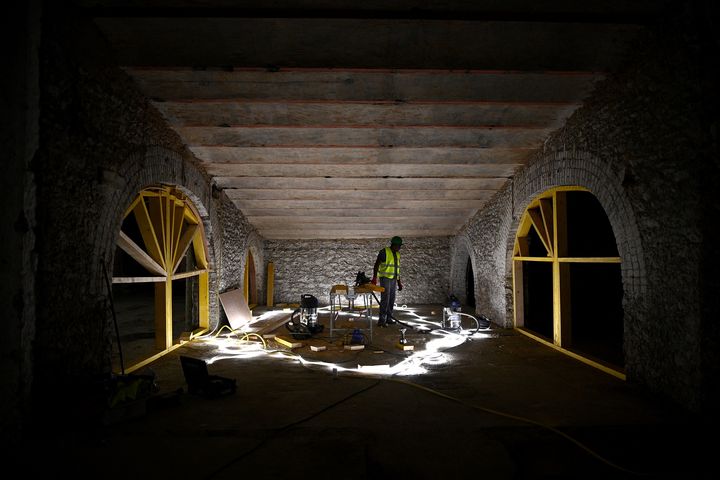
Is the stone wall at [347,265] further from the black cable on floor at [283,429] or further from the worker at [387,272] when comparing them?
the black cable on floor at [283,429]

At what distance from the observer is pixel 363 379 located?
13.1 feet

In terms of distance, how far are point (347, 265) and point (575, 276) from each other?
521 cm

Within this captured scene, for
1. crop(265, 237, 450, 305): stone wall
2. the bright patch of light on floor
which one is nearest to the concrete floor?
the bright patch of light on floor

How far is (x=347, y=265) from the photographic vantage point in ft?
33.8

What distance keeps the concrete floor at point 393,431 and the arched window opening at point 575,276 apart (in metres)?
2.10

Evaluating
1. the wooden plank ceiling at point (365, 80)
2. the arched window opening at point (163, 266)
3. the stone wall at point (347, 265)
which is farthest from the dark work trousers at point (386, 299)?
the arched window opening at point (163, 266)

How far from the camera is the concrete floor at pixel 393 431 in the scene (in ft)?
7.54

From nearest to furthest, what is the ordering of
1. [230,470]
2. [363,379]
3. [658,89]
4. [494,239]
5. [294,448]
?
[230,470] < [294,448] < [658,89] < [363,379] < [494,239]

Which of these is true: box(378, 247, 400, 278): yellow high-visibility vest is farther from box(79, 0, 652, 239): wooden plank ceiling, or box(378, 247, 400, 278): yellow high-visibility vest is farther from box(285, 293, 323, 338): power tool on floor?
box(285, 293, 323, 338): power tool on floor

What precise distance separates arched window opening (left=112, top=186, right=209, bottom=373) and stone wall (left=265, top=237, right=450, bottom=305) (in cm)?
301

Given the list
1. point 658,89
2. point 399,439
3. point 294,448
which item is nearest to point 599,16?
point 658,89

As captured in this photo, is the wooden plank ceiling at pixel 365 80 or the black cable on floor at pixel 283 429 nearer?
the black cable on floor at pixel 283 429

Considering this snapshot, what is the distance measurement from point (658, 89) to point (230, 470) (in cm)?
419

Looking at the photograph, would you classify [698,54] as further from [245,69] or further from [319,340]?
[319,340]
